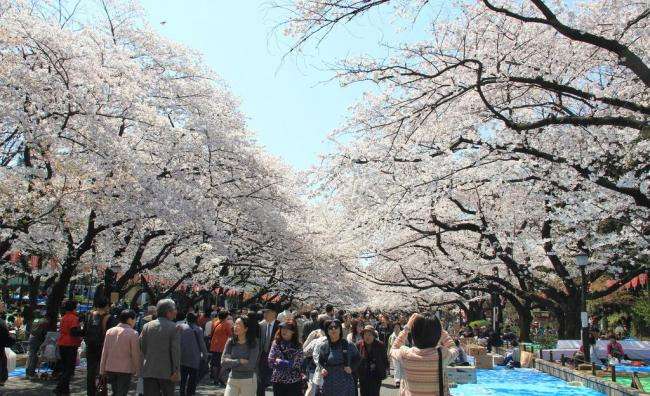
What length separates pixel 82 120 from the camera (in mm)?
12336

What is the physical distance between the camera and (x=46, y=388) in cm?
1117

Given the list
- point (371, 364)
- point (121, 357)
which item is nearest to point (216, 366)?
point (121, 357)

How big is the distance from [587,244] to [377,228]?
639 cm

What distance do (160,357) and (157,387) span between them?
41cm

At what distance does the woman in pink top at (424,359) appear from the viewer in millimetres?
4750

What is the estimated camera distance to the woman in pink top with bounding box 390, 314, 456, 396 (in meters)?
4.75

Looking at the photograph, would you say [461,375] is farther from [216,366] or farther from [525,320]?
[525,320]

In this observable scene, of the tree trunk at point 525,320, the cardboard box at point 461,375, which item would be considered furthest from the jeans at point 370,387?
the tree trunk at point 525,320

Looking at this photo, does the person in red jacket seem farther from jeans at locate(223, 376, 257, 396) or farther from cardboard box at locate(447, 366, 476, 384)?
cardboard box at locate(447, 366, 476, 384)

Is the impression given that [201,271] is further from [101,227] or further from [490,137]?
[490,137]

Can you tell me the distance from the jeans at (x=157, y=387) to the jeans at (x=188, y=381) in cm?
303

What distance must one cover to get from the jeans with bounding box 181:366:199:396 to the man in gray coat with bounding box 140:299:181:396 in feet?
10.0

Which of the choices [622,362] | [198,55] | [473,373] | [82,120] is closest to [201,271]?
[198,55]

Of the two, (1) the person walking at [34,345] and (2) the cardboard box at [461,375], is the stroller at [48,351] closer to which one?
(1) the person walking at [34,345]
